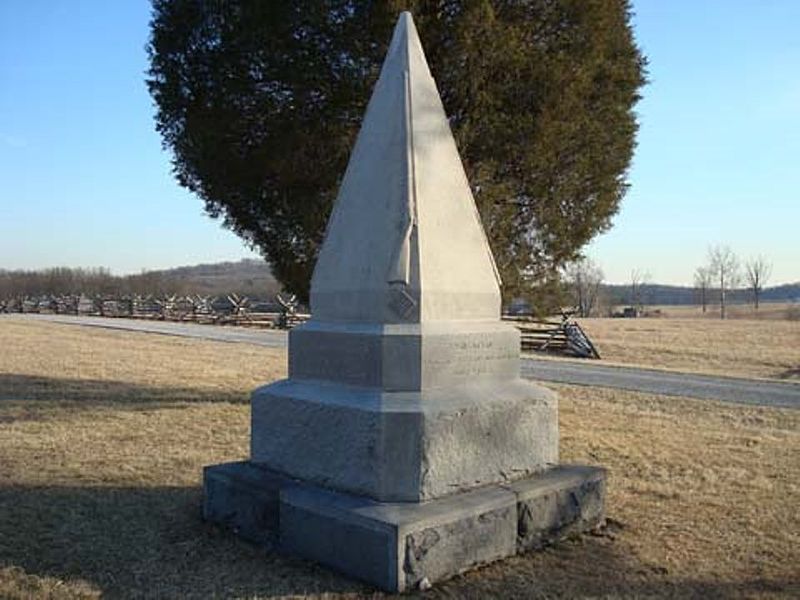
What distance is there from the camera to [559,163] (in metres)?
9.88

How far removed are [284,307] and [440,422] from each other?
36298 millimetres

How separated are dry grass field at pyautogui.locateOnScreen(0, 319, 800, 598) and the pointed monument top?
5.41 feet

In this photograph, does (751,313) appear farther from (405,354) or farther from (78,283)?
(405,354)

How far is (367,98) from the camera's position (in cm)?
947

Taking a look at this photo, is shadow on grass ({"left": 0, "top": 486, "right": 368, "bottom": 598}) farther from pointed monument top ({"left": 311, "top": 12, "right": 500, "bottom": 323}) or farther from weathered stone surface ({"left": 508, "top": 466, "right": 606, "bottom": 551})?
pointed monument top ({"left": 311, "top": 12, "right": 500, "bottom": 323})

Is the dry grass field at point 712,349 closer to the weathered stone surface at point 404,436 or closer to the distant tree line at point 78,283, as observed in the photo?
the weathered stone surface at point 404,436

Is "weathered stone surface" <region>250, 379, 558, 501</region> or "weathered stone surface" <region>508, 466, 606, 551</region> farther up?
"weathered stone surface" <region>250, 379, 558, 501</region>

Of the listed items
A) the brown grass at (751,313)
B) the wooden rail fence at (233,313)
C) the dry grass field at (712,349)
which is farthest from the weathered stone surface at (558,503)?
the brown grass at (751,313)

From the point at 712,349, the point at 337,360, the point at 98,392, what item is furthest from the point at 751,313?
the point at 337,360

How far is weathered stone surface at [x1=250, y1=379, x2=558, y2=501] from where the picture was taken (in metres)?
4.64

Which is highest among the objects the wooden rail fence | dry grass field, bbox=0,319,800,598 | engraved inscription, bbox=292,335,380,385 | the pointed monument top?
the pointed monument top

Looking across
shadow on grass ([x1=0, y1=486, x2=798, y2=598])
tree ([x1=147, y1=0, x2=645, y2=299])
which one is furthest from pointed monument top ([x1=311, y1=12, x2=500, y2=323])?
tree ([x1=147, y1=0, x2=645, y2=299])

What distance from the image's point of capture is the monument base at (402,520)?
4270 mm

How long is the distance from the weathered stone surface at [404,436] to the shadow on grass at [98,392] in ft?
19.5
